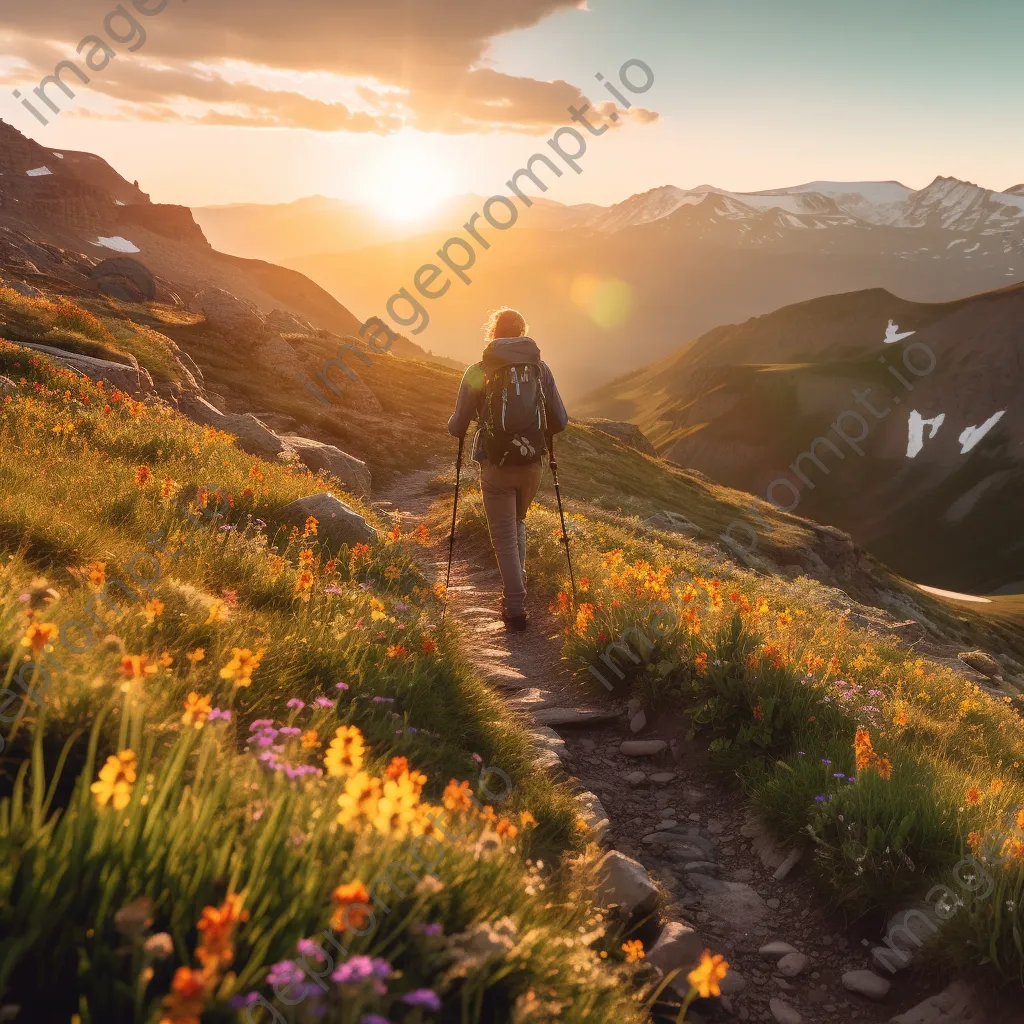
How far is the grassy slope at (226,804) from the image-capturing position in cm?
196

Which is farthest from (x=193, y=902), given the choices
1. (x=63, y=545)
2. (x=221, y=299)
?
(x=221, y=299)

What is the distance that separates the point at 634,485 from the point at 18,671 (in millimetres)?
55518

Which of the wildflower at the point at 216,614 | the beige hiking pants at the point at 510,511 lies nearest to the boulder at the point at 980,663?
the beige hiking pants at the point at 510,511

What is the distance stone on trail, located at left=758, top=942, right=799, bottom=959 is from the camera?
14.2ft

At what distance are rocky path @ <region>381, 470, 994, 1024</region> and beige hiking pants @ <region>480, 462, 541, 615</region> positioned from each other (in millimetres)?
1708

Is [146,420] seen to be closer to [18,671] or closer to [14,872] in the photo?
[18,671]

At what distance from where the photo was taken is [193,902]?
82.6 inches

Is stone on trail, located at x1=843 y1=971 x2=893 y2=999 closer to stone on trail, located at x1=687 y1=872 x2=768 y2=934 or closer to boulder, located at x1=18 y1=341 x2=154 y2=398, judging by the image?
stone on trail, located at x1=687 y1=872 x2=768 y2=934

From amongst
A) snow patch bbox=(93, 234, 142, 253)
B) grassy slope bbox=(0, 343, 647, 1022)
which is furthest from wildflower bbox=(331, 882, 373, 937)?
snow patch bbox=(93, 234, 142, 253)

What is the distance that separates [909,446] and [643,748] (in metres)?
185

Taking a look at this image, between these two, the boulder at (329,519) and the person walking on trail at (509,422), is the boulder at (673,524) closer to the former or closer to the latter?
the person walking on trail at (509,422)

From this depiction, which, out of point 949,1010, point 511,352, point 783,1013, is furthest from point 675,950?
point 511,352

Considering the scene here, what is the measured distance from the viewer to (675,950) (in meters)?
3.89

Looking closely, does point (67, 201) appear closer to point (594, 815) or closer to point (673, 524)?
point (673, 524)
